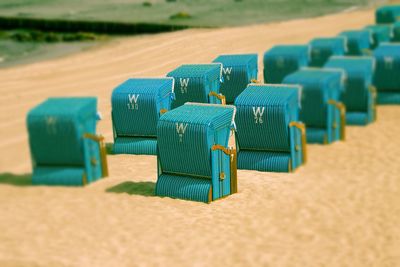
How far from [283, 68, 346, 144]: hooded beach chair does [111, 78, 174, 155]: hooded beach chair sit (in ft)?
13.5

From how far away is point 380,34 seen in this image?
36.7m

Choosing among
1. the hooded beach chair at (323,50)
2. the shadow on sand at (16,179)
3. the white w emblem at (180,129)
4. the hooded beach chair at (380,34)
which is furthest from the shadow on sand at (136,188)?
the hooded beach chair at (380,34)

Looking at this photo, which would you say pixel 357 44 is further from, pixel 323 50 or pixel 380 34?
pixel 380 34

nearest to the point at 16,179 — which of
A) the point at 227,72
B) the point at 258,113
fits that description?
the point at 258,113

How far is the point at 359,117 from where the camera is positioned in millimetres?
25344

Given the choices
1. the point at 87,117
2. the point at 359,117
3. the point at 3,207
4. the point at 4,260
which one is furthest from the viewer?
the point at 359,117

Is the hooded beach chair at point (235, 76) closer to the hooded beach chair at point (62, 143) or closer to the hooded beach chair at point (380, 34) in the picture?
the hooded beach chair at point (62, 143)

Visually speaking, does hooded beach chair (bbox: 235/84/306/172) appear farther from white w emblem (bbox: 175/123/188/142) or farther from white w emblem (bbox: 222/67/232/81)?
white w emblem (bbox: 222/67/232/81)

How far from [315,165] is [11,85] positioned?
1898cm

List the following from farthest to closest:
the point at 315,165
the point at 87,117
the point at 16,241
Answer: the point at 315,165, the point at 87,117, the point at 16,241

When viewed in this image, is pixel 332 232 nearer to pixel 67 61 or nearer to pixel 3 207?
pixel 3 207

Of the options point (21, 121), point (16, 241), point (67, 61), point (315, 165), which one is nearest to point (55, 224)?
point (16, 241)

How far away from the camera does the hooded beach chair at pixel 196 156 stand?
56.0 feet

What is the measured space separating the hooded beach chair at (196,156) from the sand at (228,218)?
34cm
